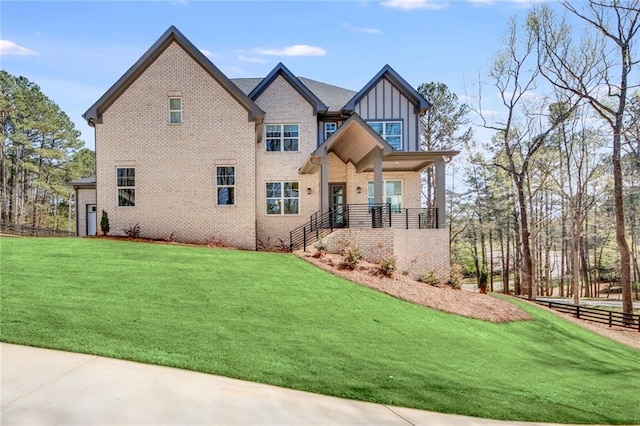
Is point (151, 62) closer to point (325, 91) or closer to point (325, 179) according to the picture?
point (325, 179)

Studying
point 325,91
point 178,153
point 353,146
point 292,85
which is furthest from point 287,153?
point 325,91

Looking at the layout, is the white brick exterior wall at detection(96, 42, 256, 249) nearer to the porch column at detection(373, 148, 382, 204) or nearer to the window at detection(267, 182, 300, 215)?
the window at detection(267, 182, 300, 215)

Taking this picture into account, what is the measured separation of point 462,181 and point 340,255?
31.3 meters

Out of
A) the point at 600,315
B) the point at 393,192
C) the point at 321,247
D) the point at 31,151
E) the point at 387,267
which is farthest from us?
the point at 31,151

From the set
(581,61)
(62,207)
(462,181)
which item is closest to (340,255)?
(581,61)

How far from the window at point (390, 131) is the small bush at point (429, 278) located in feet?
24.0

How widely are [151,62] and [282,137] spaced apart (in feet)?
21.6

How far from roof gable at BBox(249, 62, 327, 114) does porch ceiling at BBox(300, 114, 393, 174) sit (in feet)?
7.54

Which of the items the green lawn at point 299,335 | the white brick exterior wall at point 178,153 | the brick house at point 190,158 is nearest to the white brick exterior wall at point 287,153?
the brick house at point 190,158

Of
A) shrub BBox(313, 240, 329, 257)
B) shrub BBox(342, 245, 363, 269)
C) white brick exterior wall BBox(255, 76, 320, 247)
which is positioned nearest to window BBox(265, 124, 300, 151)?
white brick exterior wall BBox(255, 76, 320, 247)

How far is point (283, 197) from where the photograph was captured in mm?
19797

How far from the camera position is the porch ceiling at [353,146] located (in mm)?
16203

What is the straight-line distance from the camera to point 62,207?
166 feet

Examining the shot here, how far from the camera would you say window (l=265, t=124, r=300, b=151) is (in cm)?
2000
